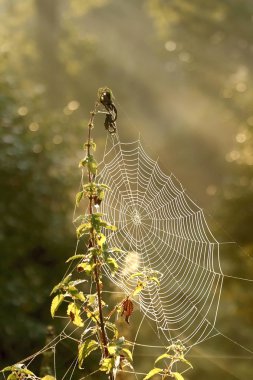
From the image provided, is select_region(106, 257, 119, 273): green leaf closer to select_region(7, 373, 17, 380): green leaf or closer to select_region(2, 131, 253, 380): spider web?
select_region(2, 131, 253, 380): spider web

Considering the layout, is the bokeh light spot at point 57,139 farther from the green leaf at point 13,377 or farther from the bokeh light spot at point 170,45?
the bokeh light spot at point 170,45

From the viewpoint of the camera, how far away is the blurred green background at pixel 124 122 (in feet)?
25.6

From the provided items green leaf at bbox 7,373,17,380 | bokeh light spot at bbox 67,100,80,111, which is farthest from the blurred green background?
green leaf at bbox 7,373,17,380

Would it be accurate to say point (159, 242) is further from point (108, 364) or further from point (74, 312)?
point (108, 364)

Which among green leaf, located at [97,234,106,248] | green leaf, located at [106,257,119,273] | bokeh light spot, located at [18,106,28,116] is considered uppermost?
bokeh light spot, located at [18,106,28,116]

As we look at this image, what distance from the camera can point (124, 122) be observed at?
944 inches

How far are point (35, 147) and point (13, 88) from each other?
1.48 m

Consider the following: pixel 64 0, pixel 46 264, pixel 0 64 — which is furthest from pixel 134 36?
pixel 46 264

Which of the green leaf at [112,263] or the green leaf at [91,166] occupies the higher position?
the green leaf at [91,166]

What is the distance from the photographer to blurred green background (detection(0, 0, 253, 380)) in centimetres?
779

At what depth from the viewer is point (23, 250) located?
7.62 metres

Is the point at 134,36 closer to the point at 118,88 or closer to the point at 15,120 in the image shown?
the point at 118,88

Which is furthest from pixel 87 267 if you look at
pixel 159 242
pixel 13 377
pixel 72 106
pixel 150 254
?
pixel 72 106

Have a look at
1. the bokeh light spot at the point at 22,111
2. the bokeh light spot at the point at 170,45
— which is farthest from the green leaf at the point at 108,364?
the bokeh light spot at the point at 170,45
